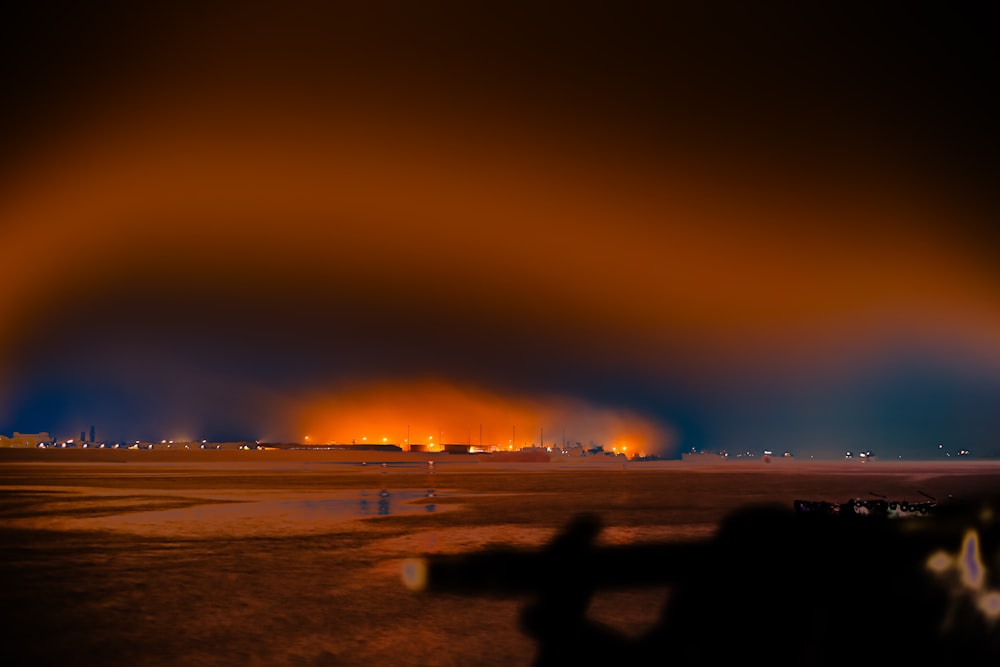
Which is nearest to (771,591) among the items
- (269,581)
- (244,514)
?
(269,581)

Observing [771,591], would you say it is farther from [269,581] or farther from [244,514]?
[244,514]

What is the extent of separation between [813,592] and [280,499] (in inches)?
1352

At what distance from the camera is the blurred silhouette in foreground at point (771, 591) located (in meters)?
13.7

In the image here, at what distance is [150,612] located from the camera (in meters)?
16.8

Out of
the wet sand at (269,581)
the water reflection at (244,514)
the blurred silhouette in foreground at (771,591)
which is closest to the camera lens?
the blurred silhouette in foreground at (771,591)

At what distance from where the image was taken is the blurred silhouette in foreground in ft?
45.0

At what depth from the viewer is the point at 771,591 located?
61.3 ft

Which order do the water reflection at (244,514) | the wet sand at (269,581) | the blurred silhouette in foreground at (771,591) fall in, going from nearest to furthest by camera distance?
1. the blurred silhouette in foreground at (771,591)
2. the wet sand at (269,581)
3. the water reflection at (244,514)

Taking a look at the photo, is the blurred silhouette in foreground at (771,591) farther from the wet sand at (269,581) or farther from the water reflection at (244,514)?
the water reflection at (244,514)

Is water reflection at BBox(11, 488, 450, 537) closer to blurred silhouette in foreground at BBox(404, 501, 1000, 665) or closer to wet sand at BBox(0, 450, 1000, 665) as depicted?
wet sand at BBox(0, 450, 1000, 665)

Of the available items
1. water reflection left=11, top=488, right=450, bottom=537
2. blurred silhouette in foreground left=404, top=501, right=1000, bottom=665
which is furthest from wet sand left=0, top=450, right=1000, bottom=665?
blurred silhouette in foreground left=404, top=501, right=1000, bottom=665

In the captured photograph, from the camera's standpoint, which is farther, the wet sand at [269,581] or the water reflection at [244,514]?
the water reflection at [244,514]

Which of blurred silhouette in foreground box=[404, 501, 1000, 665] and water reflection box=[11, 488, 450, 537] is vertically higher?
water reflection box=[11, 488, 450, 537]

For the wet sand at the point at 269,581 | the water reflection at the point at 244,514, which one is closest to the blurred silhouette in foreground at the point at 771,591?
the wet sand at the point at 269,581
